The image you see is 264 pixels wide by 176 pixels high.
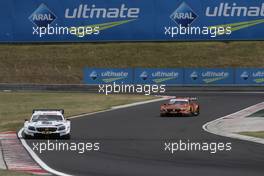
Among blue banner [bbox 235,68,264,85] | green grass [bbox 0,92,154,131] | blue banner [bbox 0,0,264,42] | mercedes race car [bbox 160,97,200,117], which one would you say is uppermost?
blue banner [bbox 0,0,264,42]

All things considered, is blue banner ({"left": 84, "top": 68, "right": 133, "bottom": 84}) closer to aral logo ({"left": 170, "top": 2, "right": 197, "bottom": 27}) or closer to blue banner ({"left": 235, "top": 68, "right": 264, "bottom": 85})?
blue banner ({"left": 235, "top": 68, "right": 264, "bottom": 85})

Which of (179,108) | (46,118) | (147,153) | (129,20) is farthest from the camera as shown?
(129,20)

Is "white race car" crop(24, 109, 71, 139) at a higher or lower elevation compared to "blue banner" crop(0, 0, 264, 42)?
lower

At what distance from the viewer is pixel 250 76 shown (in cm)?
5772

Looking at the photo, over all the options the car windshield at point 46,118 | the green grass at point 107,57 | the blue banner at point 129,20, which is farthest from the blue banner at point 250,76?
the car windshield at point 46,118

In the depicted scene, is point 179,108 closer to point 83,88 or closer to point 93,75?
point 93,75

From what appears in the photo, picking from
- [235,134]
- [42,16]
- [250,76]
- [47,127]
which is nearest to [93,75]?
[42,16]

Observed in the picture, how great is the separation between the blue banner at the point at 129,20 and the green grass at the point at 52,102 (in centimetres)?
1246

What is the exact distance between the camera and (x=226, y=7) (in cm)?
6700

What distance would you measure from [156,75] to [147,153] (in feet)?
123

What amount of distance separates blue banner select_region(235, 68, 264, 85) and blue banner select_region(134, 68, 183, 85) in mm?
4757

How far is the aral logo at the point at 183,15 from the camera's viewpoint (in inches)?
2630

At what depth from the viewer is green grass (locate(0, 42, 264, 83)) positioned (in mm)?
67625

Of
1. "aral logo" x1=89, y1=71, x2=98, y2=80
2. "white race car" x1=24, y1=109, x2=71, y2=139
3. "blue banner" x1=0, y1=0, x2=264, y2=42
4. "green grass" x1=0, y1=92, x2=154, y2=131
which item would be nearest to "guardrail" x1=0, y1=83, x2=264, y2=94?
"aral logo" x1=89, y1=71, x2=98, y2=80
